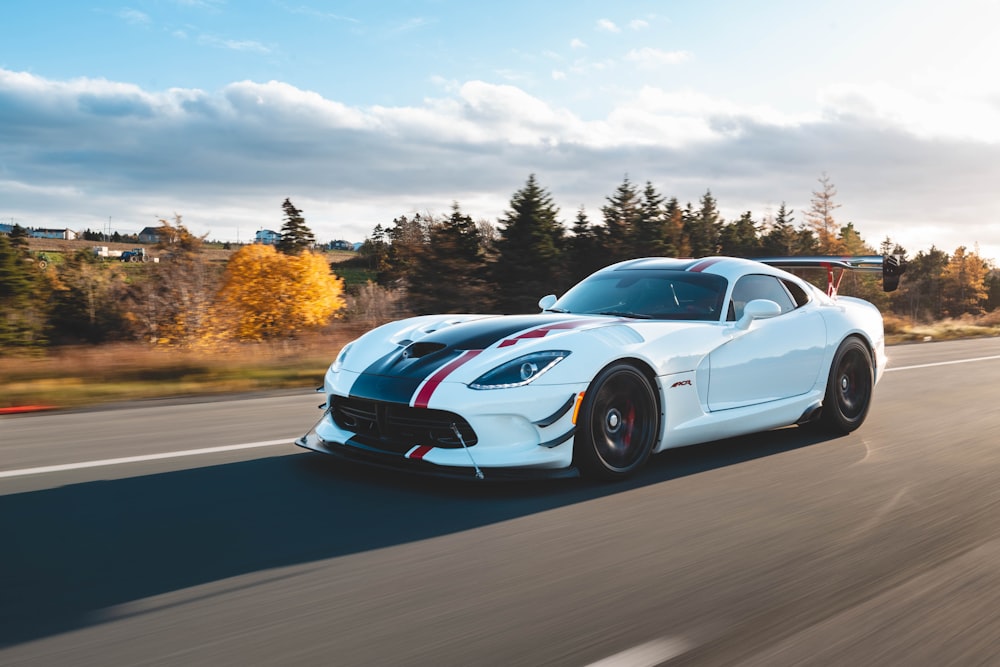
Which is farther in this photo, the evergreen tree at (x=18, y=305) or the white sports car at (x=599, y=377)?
the evergreen tree at (x=18, y=305)

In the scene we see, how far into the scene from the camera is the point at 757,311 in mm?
5785

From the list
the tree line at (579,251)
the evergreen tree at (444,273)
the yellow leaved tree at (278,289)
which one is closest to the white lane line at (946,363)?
the tree line at (579,251)

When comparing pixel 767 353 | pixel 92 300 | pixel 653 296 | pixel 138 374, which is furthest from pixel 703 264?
pixel 92 300

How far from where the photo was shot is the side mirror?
579cm

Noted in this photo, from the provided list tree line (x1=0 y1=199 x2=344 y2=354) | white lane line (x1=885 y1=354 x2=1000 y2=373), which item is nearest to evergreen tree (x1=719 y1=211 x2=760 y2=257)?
tree line (x1=0 y1=199 x2=344 y2=354)

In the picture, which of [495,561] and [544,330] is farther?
[544,330]

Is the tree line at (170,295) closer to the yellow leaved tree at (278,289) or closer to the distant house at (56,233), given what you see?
the yellow leaved tree at (278,289)

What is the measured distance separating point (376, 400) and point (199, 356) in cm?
790

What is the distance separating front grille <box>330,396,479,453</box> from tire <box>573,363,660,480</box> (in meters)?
0.67

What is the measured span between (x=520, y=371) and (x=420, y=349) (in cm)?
67

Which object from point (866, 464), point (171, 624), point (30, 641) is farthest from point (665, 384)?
point (30, 641)

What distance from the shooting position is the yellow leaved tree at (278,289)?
59406mm

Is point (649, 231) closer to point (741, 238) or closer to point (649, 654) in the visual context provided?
point (741, 238)

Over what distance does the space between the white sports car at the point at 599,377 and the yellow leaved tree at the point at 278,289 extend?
52629 mm
